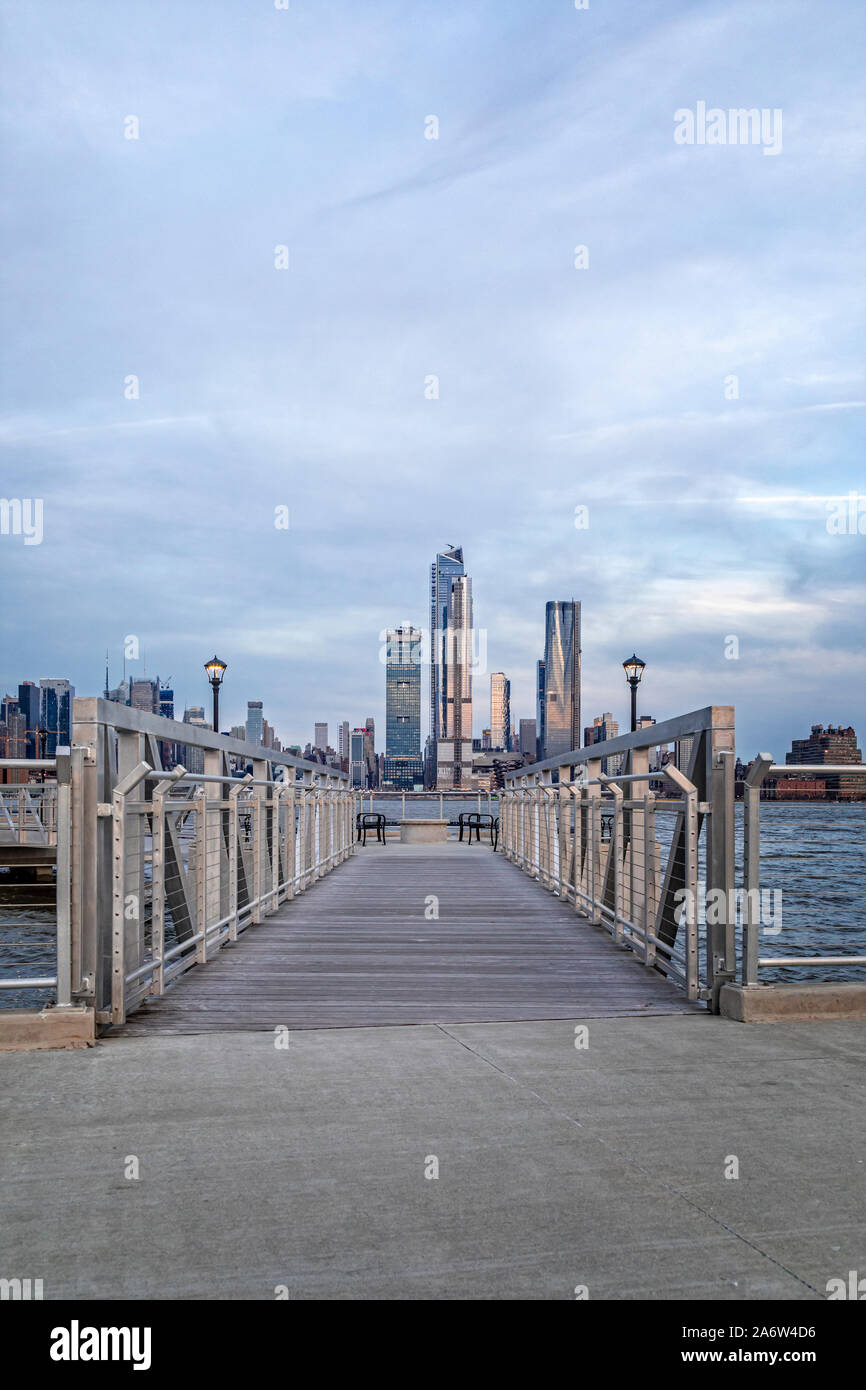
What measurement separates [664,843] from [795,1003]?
6.92ft

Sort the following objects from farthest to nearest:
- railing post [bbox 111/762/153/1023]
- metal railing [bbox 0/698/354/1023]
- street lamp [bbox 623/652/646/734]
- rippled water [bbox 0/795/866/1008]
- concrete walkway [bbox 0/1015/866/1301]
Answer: street lamp [bbox 623/652/646/734] → rippled water [bbox 0/795/866/1008] → railing post [bbox 111/762/153/1023] → metal railing [bbox 0/698/354/1023] → concrete walkway [bbox 0/1015/866/1301]

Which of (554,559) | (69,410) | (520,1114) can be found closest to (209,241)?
(520,1114)

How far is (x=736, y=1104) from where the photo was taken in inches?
153

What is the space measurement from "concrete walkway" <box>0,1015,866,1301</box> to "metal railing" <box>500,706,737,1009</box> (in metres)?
1.00

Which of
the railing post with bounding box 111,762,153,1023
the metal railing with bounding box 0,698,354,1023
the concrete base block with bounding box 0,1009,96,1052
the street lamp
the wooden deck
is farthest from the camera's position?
the street lamp

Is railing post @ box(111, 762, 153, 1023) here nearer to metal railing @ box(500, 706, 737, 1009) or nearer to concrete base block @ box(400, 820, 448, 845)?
metal railing @ box(500, 706, 737, 1009)

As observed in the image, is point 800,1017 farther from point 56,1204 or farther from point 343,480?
point 343,480

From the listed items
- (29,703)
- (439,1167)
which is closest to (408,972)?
(439,1167)

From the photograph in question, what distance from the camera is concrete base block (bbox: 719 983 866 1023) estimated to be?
5.41 metres

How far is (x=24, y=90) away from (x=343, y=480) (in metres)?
62.7

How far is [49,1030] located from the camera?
489 centimetres

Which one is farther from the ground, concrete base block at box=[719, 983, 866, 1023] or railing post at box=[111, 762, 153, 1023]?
railing post at box=[111, 762, 153, 1023]

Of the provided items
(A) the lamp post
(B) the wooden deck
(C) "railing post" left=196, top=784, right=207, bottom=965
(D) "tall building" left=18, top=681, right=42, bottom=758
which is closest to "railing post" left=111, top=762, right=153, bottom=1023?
(B) the wooden deck

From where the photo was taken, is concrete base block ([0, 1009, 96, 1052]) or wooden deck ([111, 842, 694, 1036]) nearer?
concrete base block ([0, 1009, 96, 1052])
